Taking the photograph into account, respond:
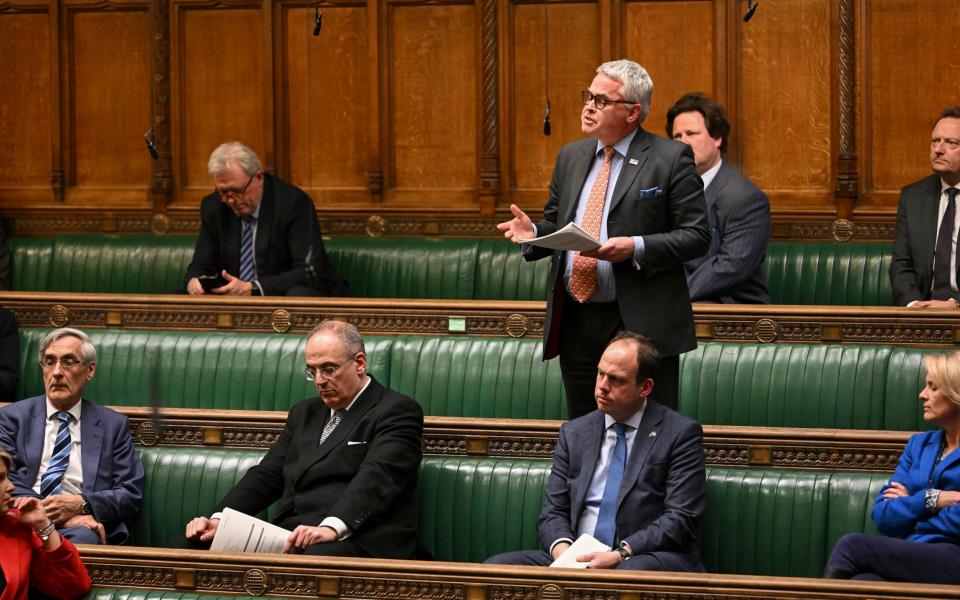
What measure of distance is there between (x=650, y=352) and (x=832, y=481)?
643mm

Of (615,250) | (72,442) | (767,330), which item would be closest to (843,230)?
(767,330)

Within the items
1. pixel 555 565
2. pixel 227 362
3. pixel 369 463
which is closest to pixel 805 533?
pixel 555 565

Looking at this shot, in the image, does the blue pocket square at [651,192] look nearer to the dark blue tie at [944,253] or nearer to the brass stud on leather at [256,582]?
the brass stud on leather at [256,582]

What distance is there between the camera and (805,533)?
13.1ft

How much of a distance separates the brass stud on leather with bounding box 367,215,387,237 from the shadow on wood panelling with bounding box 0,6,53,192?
151 centimetres

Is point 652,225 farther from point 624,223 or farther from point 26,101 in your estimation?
point 26,101

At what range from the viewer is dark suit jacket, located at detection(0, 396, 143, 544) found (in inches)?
169

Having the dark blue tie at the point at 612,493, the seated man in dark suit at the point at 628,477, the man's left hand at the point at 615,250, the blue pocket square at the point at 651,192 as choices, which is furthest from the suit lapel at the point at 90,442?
the blue pocket square at the point at 651,192

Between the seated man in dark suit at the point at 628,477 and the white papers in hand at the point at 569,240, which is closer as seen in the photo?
the white papers in hand at the point at 569,240

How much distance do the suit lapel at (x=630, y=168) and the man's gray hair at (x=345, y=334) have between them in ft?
2.70

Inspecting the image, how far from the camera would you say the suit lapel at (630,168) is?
3.81 m

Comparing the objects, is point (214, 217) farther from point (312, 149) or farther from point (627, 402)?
point (627, 402)

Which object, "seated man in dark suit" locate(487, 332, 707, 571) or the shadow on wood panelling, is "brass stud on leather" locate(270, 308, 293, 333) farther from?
the shadow on wood panelling

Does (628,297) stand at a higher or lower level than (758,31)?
lower
